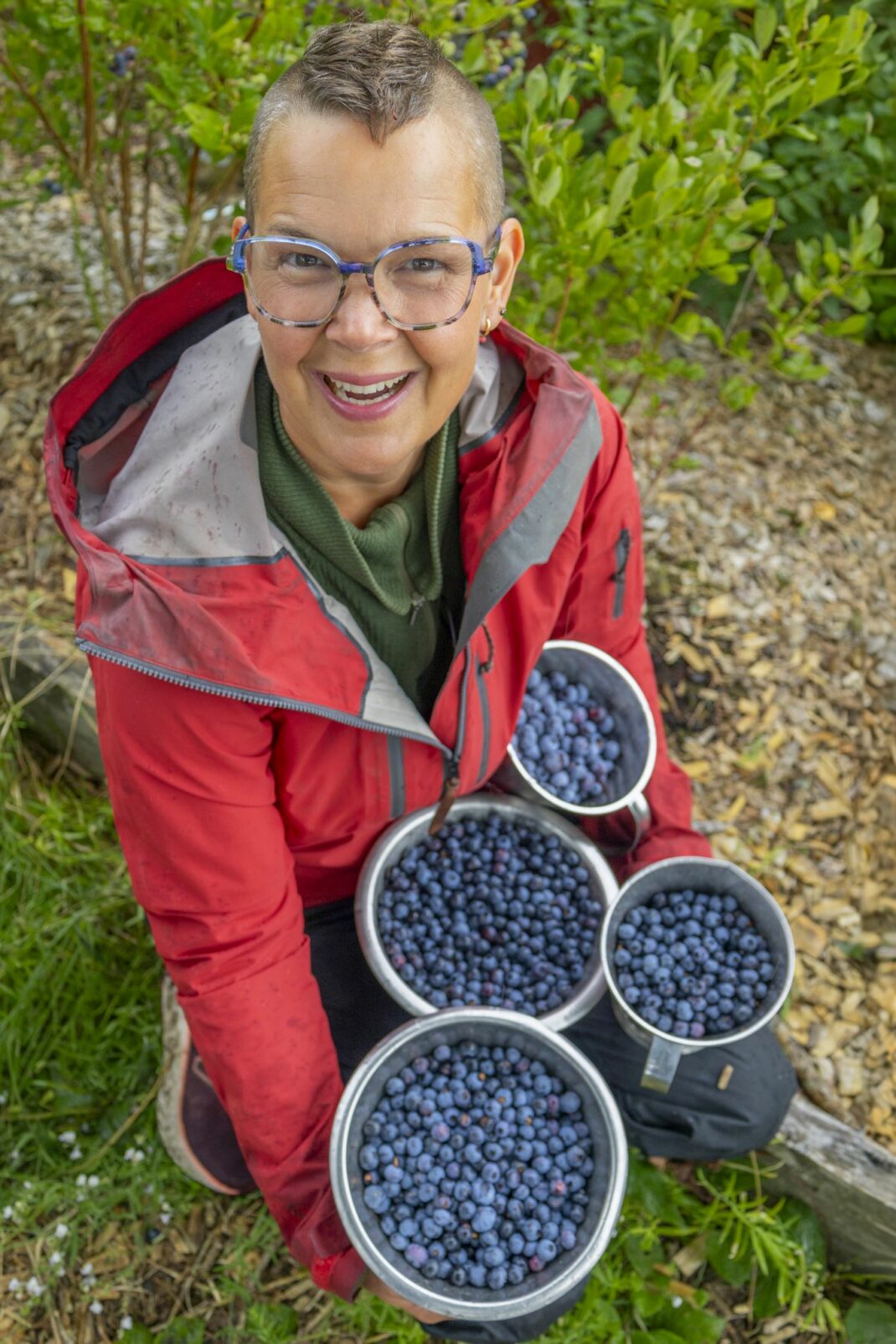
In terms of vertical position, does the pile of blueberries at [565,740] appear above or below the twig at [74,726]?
above

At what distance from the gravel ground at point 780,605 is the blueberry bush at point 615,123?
37cm

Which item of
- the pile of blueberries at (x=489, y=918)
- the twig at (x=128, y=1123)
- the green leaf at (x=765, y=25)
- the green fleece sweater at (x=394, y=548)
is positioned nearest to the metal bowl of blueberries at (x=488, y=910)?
the pile of blueberries at (x=489, y=918)

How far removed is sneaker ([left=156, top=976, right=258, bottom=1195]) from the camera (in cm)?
233

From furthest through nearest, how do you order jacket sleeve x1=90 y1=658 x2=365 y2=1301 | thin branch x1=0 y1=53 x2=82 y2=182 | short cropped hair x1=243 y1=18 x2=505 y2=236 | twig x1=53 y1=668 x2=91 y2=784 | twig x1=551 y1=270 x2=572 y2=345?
1. twig x1=53 y1=668 x2=91 y2=784
2. thin branch x1=0 y1=53 x2=82 y2=182
3. twig x1=551 y1=270 x2=572 y2=345
4. jacket sleeve x1=90 y1=658 x2=365 y2=1301
5. short cropped hair x1=243 y1=18 x2=505 y2=236

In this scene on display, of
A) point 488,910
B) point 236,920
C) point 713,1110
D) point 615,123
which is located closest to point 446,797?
point 488,910

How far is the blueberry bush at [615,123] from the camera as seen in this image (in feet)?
7.27

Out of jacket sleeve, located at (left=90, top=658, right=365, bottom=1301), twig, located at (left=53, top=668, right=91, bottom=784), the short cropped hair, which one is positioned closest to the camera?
the short cropped hair

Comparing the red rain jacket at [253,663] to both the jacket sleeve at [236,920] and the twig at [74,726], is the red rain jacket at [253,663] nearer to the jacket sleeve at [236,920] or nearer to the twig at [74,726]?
the jacket sleeve at [236,920]

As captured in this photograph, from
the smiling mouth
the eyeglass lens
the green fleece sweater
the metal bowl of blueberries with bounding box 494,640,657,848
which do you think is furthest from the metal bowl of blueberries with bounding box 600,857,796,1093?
the eyeglass lens

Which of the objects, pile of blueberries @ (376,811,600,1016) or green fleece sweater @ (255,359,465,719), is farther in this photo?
pile of blueberries @ (376,811,600,1016)

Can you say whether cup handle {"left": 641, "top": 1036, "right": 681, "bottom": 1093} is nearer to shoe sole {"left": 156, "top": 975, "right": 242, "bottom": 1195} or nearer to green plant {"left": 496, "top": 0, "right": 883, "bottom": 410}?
shoe sole {"left": 156, "top": 975, "right": 242, "bottom": 1195}

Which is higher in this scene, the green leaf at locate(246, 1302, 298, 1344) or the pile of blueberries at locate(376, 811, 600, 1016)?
the pile of blueberries at locate(376, 811, 600, 1016)

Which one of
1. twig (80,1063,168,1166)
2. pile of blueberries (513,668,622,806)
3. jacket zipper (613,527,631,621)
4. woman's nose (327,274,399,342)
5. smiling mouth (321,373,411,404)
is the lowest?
twig (80,1063,168,1166)

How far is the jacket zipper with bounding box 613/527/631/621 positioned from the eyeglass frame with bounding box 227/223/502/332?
2.92ft
